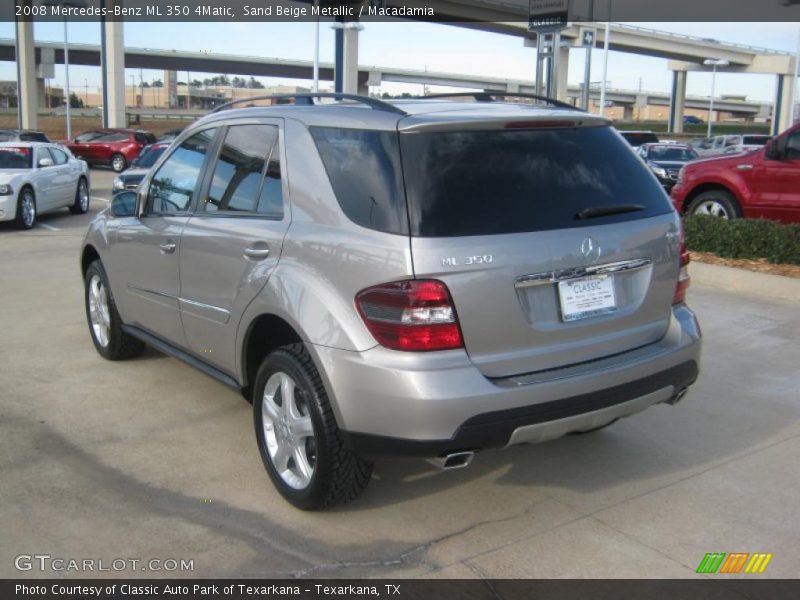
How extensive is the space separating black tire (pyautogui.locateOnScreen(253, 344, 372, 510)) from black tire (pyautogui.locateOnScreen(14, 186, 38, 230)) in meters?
11.7

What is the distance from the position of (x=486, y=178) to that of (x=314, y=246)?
80 centimetres

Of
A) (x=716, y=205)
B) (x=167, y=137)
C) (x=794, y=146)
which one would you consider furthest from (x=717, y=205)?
(x=167, y=137)

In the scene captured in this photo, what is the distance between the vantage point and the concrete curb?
856 centimetres

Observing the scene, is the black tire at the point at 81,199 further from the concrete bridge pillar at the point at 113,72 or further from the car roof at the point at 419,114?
the concrete bridge pillar at the point at 113,72

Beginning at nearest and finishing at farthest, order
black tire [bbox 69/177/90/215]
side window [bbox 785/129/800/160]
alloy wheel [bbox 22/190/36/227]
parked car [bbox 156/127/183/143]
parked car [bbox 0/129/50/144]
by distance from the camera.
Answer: side window [bbox 785/129/800/160], alloy wheel [bbox 22/190/36/227], black tire [bbox 69/177/90/215], parked car [bbox 156/127/183/143], parked car [bbox 0/129/50/144]

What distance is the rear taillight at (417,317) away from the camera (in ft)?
11.0

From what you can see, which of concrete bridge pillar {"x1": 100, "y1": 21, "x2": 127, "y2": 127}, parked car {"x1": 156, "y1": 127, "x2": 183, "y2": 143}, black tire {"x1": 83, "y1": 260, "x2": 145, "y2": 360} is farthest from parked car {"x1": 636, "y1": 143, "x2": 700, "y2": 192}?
concrete bridge pillar {"x1": 100, "y1": 21, "x2": 127, "y2": 127}

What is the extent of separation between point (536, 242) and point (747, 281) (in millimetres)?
6184

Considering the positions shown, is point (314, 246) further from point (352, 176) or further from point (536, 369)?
point (536, 369)

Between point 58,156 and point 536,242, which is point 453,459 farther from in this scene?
point 58,156

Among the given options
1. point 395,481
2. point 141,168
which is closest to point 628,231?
point 395,481

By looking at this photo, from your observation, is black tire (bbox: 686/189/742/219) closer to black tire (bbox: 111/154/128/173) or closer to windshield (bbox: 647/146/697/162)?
windshield (bbox: 647/146/697/162)

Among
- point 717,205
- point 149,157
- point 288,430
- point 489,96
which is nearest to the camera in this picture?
point 288,430

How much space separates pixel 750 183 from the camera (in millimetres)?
10992
